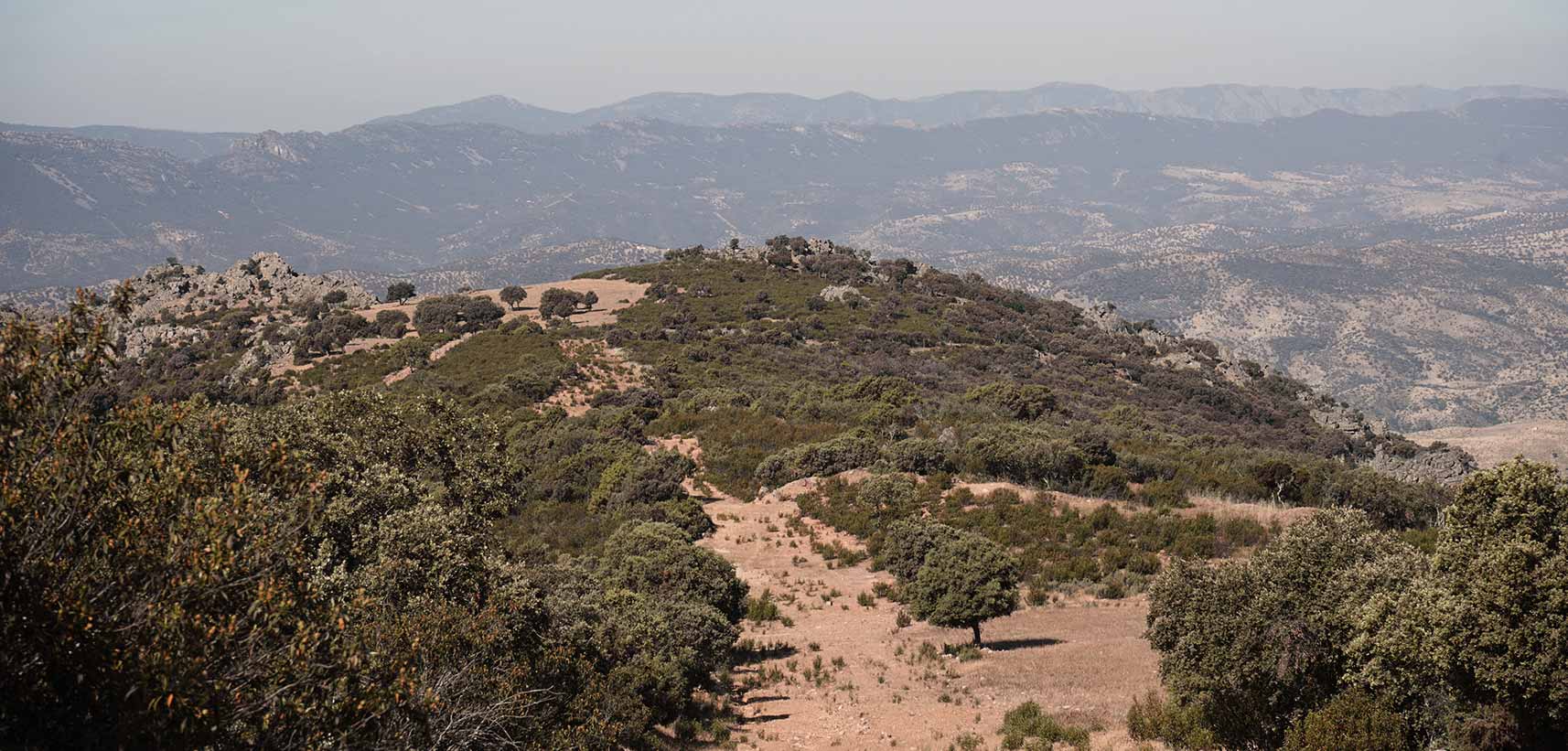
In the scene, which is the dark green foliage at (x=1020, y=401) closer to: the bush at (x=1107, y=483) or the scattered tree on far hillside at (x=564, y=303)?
the bush at (x=1107, y=483)

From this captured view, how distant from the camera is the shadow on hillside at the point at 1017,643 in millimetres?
21828

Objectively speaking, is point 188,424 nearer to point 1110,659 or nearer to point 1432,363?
point 1110,659

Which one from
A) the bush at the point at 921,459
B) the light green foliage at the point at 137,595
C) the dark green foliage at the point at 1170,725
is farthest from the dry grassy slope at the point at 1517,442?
the light green foliage at the point at 137,595

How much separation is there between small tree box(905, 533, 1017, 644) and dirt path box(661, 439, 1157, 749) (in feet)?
2.48

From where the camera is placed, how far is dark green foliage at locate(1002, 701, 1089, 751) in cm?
1526

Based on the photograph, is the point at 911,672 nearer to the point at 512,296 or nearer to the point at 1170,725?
the point at 1170,725

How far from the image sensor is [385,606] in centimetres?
1308

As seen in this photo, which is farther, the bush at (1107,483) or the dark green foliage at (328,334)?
the dark green foliage at (328,334)

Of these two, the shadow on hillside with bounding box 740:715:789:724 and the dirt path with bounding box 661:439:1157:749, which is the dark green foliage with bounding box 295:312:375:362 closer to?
the dirt path with bounding box 661:439:1157:749

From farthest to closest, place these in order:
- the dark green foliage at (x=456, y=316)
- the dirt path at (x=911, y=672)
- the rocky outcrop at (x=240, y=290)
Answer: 1. the rocky outcrop at (x=240, y=290)
2. the dark green foliage at (x=456, y=316)
3. the dirt path at (x=911, y=672)

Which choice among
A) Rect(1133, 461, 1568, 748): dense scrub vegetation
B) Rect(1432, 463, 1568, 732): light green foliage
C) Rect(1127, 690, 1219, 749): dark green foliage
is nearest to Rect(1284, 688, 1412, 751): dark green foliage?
Rect(1133, 461, 1568, 748): dense scrub vegetation

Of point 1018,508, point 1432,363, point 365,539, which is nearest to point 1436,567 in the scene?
point 365,539

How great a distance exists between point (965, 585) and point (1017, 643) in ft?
6.27

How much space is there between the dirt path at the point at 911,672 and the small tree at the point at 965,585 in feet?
2.48
